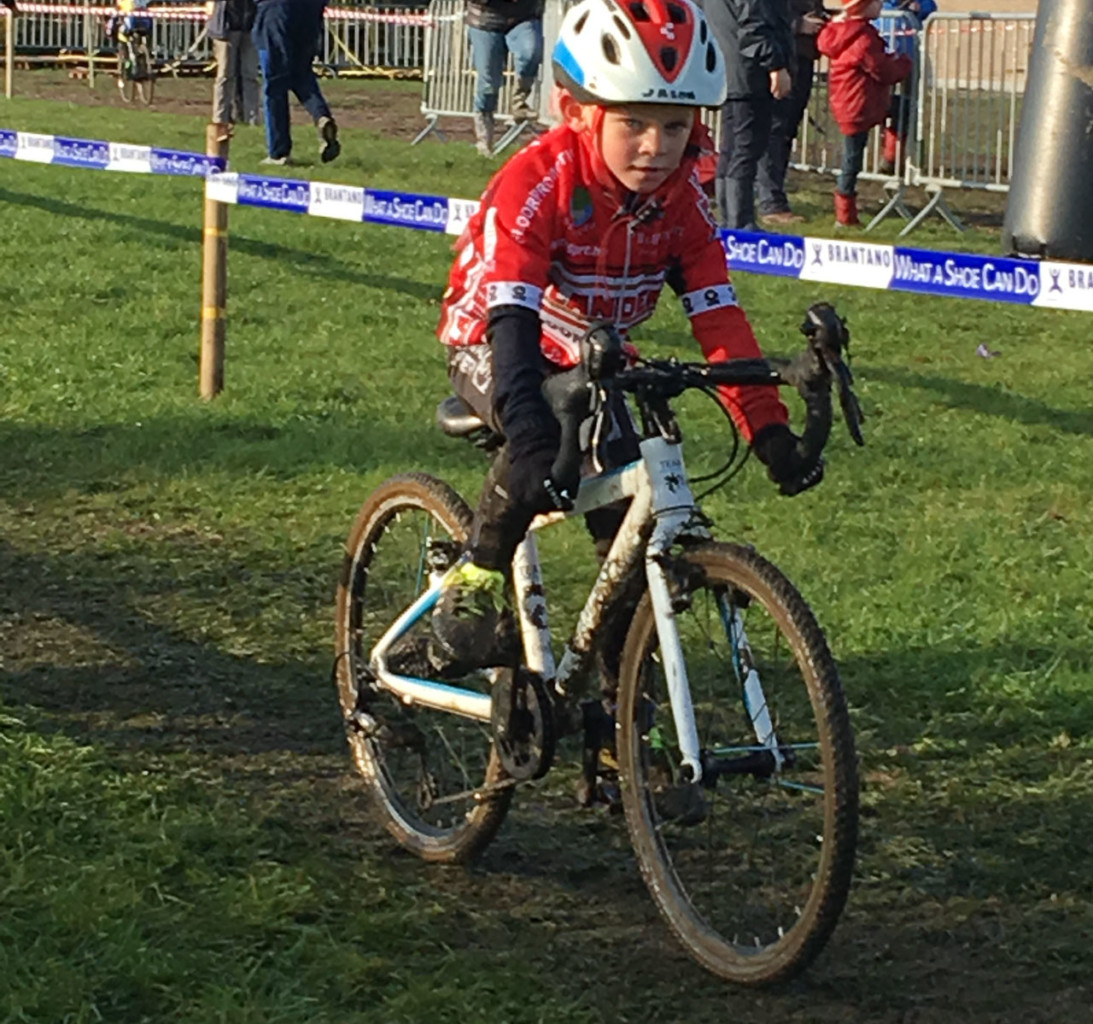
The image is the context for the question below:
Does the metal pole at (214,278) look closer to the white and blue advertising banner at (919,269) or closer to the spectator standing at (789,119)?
the white and blue advertising banner at (919,269)

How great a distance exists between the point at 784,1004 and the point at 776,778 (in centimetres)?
43

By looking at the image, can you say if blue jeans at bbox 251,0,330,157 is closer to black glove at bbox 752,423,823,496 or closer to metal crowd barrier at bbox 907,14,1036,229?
metal crowd barrier at bbox 907,14,1036,229

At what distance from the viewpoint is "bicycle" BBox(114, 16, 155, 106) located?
29.8 metres

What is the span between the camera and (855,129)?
16.4 metres

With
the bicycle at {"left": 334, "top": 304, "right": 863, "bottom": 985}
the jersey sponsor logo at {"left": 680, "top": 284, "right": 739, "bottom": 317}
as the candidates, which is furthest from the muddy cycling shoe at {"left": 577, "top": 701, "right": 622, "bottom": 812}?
the jersey sponsor logo at {"left": 680, "top": 284, "right": 739, "bottom": 317}

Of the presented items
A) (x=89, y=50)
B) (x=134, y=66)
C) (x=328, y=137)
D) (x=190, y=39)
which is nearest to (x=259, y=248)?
(x=328, y=137)

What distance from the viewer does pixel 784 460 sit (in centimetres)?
449

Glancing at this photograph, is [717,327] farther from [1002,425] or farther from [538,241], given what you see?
[1002,425]

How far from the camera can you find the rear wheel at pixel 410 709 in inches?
198

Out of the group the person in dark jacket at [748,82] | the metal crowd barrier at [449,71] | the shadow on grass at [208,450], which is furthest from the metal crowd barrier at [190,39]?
the shadow on grass at [208,450]

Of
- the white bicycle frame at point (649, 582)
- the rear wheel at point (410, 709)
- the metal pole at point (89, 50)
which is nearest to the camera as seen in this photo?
the white bicycle frame at point (649, 582)

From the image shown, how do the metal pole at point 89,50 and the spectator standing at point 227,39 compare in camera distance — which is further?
the metal pole at point 89,50

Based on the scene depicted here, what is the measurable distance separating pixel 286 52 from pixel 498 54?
252 centimetres

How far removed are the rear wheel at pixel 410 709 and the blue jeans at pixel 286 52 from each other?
1405 cm
